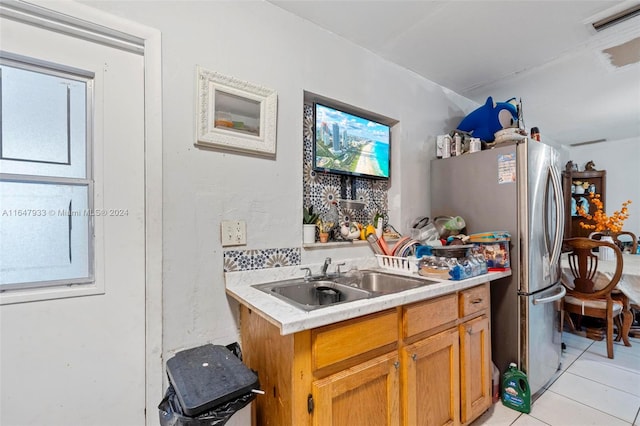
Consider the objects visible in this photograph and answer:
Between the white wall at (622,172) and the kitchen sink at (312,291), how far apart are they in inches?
206

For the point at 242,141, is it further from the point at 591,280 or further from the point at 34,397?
the point at 591,280

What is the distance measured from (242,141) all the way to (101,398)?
127cm

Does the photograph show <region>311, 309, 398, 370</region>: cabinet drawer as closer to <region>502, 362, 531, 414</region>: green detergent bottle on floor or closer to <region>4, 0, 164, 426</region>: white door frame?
<region>4, 0, 164, 426</region>: white door frame

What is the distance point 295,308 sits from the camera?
3.44ft

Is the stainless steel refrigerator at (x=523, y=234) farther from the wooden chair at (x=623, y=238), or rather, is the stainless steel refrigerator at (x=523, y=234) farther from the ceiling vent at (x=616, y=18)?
the wooden chair at (x=623, y=238)

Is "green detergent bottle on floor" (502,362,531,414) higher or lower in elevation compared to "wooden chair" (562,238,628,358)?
lower

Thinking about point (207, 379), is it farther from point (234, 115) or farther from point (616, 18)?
point (616, 18)

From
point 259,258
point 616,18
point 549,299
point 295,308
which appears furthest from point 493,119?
point 295,308

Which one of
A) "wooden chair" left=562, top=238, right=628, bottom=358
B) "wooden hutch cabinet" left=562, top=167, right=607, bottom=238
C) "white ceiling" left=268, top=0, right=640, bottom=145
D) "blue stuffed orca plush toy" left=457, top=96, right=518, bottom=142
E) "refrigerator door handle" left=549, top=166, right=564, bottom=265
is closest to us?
"white ceiling" left=268, top=0, right=640, bottom=145

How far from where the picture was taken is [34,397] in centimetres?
106

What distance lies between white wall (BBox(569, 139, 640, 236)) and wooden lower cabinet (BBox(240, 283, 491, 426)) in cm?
439

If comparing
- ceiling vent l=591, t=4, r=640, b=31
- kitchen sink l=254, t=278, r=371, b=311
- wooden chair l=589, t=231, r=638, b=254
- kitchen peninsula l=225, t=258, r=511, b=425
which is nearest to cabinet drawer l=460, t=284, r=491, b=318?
kitchen peninsula l=225, t=258, r=511, b=425

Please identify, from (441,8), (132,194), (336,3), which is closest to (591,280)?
(441,8)

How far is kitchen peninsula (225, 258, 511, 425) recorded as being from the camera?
3.27ft
